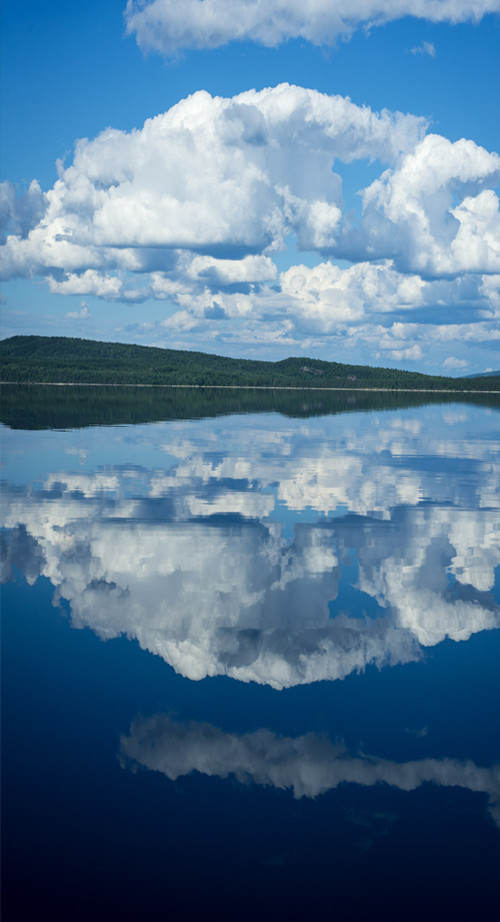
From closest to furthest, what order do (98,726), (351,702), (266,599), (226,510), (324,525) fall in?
(98,726) < (351,702) < (266,599) < (324,525) < (226,510)

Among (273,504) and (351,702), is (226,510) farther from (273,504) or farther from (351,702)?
(351,702)

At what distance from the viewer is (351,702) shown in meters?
10.9

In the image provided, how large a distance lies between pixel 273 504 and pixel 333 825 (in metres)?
18.5

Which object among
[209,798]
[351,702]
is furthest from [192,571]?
[209,798]

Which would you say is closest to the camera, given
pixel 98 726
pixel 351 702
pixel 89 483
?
pixel 98 726

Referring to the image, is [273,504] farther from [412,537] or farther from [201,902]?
[201,902]

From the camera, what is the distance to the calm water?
732cm

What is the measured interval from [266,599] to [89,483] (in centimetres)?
1596

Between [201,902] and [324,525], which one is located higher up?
[324,525]

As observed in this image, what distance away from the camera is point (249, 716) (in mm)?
10367

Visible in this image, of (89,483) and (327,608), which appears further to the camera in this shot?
(89,483)

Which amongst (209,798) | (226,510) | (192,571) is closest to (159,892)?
(209,798)

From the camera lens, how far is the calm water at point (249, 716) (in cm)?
732

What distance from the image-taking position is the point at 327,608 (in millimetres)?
15039
